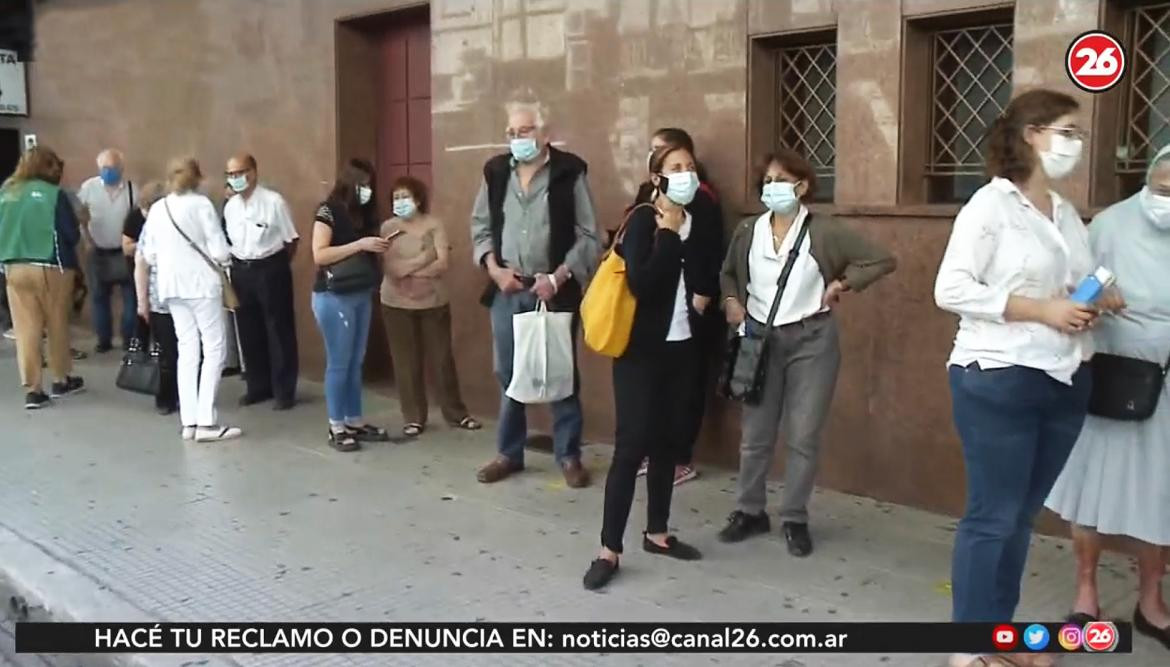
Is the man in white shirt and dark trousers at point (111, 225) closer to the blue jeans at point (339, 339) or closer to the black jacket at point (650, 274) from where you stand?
the blue jeans at point (339, 339)

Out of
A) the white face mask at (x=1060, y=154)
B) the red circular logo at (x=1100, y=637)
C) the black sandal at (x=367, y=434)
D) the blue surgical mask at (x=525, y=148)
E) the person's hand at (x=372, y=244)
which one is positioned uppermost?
the blue surgical mask at (x=525, y=148)

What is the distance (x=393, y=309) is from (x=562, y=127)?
1613mm

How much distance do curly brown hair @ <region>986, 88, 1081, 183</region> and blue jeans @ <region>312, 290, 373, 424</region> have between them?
454cm

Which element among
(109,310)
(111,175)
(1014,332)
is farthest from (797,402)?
(109,310)

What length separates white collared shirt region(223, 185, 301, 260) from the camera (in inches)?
328

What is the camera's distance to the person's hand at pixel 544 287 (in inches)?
245

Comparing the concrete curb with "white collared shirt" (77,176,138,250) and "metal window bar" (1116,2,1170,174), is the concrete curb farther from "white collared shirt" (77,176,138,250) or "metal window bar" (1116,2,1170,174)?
"white collared shirt" (77,176,138,250)

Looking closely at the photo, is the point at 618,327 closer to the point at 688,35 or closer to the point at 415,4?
the point at 688,35

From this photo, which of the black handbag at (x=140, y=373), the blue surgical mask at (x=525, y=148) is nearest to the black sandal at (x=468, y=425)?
the blue surgical mask at (x=525, y=148)

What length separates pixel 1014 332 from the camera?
369 centimetres

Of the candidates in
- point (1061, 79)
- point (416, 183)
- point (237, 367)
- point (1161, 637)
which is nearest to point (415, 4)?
point (416, 183)

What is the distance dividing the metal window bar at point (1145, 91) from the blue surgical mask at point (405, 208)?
4105 mm

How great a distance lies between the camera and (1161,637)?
420cm

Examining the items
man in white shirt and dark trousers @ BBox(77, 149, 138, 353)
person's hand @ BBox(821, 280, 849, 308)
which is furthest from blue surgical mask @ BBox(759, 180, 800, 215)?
man in white shirt and dark trousers @ BBox(77, 149, 138, 353)
